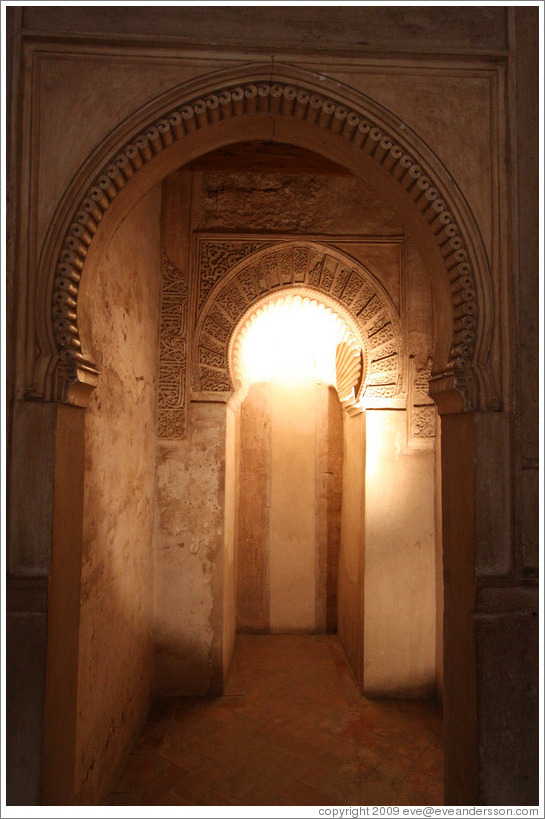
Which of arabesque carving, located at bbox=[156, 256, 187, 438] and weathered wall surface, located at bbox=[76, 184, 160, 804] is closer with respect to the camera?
weathered wall surface, located at bbox=[76, 184, 160, 804]

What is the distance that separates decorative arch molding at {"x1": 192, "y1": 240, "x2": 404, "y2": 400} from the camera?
4.43m

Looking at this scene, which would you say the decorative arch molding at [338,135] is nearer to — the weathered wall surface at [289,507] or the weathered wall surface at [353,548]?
the weathered wall surface at [353,548]

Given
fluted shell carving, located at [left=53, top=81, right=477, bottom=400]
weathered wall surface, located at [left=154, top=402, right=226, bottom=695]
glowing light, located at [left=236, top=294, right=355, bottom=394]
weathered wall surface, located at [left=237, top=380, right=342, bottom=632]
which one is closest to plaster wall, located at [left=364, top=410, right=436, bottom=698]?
glowing light, located at [left=236, top=294, right=355, bottom=394]

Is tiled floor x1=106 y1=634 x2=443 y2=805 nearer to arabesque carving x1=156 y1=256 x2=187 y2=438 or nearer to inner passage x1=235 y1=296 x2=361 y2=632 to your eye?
inner passage x1=235 y1=296 x2=361 y2=632

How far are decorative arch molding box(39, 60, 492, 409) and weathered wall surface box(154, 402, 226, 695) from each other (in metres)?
2.29

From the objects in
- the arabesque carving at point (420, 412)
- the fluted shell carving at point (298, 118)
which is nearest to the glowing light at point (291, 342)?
the arabesque carving at point (420, 412)

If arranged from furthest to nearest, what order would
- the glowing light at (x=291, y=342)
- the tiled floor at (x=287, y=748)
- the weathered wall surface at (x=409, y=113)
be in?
the glowing light at (x=291, y=342) < the tiled floor at (x=287, y=748) < the weathered wall surface at (x=409, y=113)

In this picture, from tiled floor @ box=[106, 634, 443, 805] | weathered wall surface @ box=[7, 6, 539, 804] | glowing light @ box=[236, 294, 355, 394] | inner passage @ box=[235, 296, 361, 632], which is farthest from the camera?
inner passage @ box=[235, 296, 361, 632]

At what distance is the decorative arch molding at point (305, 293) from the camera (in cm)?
443

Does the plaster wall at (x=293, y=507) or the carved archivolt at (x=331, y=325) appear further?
the plaster wall at (x=293, y=507)

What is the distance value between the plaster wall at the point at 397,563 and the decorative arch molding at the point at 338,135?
2.30 metres

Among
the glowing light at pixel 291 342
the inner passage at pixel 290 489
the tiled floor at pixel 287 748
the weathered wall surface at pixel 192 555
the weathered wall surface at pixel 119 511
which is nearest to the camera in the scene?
the weathered wall surface at pixel 119 511

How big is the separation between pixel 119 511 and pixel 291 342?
353 centimetres

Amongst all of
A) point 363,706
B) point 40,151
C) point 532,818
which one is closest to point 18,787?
point 532,818
